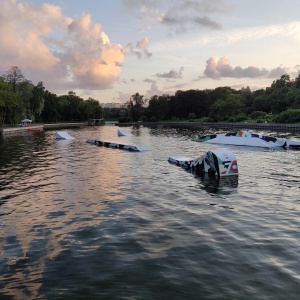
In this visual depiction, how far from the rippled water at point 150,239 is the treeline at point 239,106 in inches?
3558

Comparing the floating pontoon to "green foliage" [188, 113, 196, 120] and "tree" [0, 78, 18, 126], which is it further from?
"green foliage" [188, 113, 196, 120]

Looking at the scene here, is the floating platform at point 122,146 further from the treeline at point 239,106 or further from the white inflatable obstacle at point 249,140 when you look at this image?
the treeline at point 239,106

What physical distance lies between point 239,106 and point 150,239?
464 ft

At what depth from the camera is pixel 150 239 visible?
1211 cm

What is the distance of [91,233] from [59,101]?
194987 millimetres

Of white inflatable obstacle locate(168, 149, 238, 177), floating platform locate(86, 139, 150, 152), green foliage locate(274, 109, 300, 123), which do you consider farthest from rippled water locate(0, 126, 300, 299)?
Answer: green foliage locate(274, 109, 300, 123)

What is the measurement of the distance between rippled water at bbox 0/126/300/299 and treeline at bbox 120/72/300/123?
90382 mm

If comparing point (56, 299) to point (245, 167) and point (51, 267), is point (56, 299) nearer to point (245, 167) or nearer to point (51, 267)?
point (51, 267)

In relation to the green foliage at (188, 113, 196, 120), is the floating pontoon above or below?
below

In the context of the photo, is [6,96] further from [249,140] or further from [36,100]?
[249,140]

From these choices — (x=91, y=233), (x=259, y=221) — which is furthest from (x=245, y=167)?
(x=91, y=233)

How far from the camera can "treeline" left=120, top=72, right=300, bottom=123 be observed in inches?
4742

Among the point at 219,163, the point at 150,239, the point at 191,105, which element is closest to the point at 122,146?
the point at 219,163

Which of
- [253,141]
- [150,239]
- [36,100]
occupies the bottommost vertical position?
[150,239]
